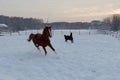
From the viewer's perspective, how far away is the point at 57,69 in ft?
34.3

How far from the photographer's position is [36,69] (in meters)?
10.4

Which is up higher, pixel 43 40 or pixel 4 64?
pixel 43 40

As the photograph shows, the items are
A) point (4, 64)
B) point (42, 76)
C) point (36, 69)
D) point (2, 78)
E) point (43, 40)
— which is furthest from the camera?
point (43, 40)

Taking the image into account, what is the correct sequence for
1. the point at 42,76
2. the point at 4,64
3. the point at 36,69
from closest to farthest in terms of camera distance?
the point at 42,76, the point at 36,69, the point at 4,64

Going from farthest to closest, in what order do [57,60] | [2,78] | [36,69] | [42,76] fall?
[57,60]
[36,69]
[42,76]
[2,78]

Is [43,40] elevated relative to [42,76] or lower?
elevated

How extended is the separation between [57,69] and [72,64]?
135 centimetres

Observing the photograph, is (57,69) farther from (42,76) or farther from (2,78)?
(2,78)

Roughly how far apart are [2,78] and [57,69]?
2.68 m

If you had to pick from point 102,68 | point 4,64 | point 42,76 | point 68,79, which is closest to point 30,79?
point 42,76

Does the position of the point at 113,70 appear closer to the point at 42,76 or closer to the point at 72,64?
the point at 72,64

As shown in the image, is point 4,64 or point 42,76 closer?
point 42,76

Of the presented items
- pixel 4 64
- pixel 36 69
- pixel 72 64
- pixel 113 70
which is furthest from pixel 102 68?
Result: pixel 4 64

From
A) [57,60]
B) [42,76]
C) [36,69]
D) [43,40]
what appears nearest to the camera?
[42,76]
